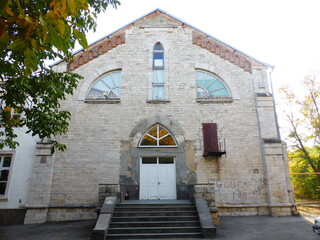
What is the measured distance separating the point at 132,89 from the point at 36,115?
7.48 meters

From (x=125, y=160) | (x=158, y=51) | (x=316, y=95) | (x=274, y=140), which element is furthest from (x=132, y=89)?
(x=316, y=95)

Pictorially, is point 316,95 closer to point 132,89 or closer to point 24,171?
point 132,89

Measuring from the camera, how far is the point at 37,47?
2.56 metres

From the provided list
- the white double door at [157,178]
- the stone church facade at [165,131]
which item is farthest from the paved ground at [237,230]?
the white double door at [157,178]

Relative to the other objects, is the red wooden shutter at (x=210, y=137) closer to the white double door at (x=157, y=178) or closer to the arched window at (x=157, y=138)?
the arched window at (x=157, y=138)

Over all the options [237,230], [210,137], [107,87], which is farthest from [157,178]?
[107,87]

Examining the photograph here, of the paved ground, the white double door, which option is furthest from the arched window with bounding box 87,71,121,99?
the paved ground

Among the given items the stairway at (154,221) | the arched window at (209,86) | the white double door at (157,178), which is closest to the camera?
the stairway at (154,221)

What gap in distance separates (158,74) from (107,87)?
10.4 ft

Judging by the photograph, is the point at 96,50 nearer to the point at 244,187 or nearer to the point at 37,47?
the point at 244,187

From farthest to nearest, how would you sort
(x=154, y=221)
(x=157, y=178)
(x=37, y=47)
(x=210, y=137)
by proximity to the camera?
(x=210, y=137)
(x=157, y=178)
(x=154, y=221)
(x=37, y=47)

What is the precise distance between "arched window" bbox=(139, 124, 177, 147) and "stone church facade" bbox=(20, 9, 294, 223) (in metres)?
0.06

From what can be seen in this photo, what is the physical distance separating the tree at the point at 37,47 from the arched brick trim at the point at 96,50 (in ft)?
22.2

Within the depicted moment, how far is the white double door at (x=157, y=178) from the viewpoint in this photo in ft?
41.7
